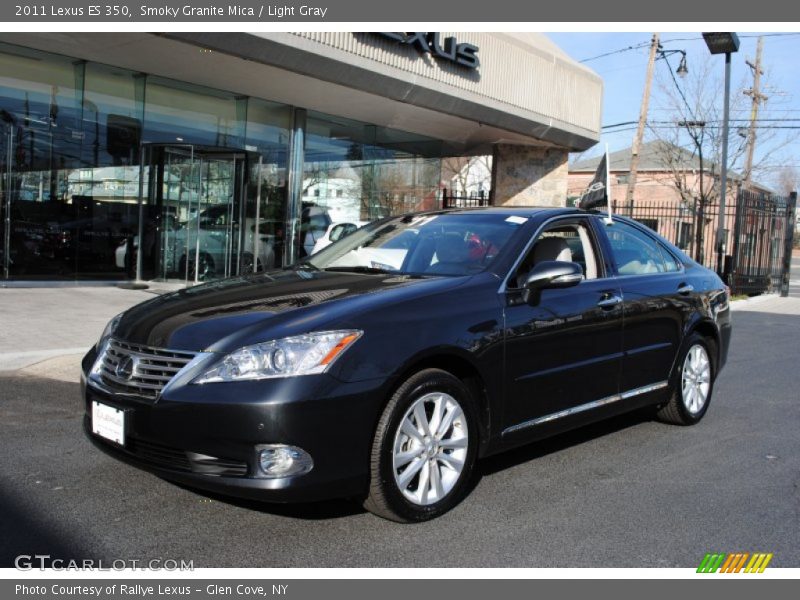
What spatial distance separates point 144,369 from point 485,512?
188 centimetres

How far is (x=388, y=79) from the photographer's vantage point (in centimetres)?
1279

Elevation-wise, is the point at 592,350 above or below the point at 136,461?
above

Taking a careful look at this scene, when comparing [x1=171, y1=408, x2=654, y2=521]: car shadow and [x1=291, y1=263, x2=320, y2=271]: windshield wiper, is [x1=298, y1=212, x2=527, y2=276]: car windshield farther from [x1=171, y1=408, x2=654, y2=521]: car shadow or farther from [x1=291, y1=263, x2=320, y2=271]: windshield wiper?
[x1=171, y1=408, x2=654, y2=521]: car shadow

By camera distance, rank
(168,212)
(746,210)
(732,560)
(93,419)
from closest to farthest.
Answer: (732,560), (93,419), (168,212), (746,210)

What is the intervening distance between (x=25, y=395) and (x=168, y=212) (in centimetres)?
890

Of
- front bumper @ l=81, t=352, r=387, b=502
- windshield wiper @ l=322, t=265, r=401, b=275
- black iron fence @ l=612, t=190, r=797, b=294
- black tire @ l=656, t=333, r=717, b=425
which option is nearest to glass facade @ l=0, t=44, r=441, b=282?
black iron fence @ l=612, t=190, r=797, b=294

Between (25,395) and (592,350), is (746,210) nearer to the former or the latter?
(592,350)

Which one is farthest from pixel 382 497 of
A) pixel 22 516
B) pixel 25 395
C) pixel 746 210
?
pixel 746 210

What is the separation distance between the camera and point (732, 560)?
3.53 metres

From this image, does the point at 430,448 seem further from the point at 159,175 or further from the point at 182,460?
the point at 159,175

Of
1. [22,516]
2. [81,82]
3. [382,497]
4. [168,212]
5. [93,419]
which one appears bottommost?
[22,516]

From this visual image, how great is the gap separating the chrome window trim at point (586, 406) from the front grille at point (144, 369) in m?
1.83

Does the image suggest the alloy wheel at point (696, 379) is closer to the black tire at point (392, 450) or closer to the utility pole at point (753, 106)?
the black tire at point (392, 450)

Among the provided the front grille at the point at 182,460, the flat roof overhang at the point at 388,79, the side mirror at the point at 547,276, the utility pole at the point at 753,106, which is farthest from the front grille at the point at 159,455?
the utility pole at the point at 753,106
